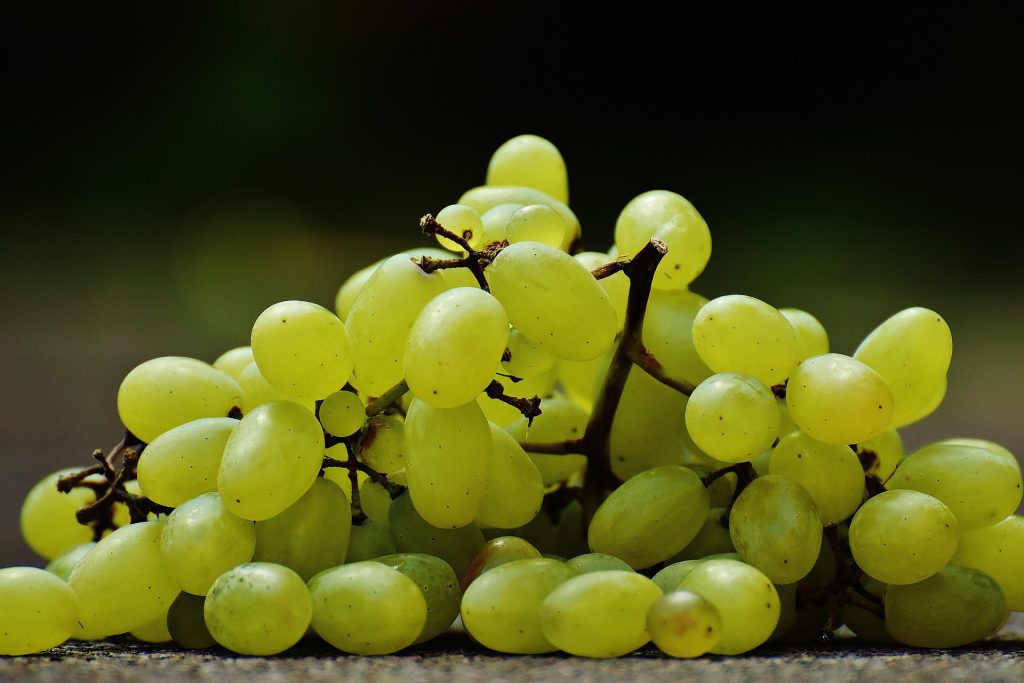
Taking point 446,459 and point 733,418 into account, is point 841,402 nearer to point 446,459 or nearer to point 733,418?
point 733,418

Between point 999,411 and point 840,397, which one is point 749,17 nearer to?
point 999,411

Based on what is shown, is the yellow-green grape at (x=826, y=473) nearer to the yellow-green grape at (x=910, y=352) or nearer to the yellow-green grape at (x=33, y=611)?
the yellow-green grape at (x=910, y=352)

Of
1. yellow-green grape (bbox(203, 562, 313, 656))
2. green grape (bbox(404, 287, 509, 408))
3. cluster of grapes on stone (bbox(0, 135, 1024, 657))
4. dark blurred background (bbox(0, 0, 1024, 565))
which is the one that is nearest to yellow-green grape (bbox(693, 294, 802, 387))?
cluster of grapes on stone (bbox(0, 135, 1024, 657))

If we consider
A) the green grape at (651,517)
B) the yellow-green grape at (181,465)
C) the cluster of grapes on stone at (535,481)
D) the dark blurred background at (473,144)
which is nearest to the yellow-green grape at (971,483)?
the cluster of grapes on stone at (535,481)

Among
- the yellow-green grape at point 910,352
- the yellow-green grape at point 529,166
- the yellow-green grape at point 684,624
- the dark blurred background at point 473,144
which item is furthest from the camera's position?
the dark blurred background at point 473,144

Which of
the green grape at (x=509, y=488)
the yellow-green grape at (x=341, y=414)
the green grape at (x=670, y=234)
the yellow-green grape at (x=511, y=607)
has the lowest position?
the yellow-green grape at (x=511, y=607)

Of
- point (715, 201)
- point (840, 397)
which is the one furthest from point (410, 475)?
point (715, 201)
